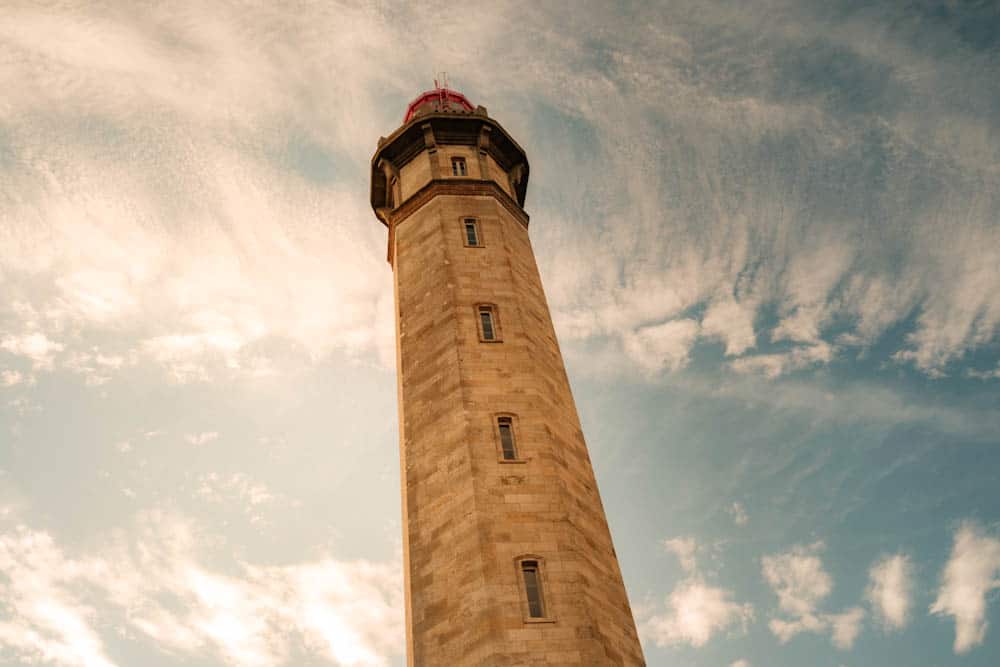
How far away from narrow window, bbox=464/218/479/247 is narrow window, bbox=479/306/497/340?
450cm

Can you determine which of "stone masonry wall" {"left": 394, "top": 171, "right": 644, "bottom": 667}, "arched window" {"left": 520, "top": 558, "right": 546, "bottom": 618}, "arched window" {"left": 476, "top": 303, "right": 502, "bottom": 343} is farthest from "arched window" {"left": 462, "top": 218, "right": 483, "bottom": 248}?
"arched window" {"left": 520, "top": 558, "right": 546, "bottom": 618}

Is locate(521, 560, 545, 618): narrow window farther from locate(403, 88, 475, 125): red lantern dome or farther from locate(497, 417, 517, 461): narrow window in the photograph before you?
locate(403, 88, 475, 125): red lantern dome

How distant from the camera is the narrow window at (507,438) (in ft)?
95.3

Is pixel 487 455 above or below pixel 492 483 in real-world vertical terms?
above

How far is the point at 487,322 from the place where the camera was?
3403 centimetres

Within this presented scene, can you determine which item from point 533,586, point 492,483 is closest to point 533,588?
point 533,586

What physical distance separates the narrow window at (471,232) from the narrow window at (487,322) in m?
4.50

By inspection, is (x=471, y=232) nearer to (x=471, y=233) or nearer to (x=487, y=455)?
(x=471, y=233)

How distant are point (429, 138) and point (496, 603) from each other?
25.8 m

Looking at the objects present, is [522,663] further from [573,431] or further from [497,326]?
[497,326]

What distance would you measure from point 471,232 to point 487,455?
13223 millimetres

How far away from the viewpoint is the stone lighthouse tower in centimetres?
2489

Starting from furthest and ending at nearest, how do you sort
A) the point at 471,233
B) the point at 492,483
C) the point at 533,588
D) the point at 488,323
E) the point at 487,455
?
the point at 471,233
the point at 488,323
the point at 487,455
the point at 492,483
the point at 533,588

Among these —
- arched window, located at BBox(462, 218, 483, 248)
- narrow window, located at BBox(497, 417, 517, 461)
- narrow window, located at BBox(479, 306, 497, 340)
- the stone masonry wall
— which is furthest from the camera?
arched window, located at BBox(462, 218, 483, 248)
